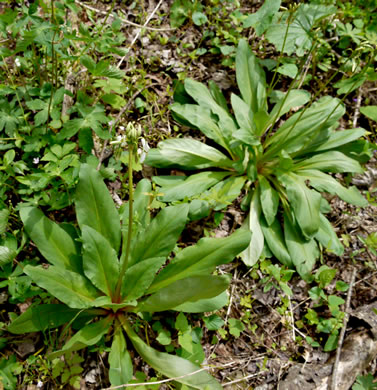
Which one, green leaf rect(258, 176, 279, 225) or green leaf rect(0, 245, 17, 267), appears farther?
green leaf rect(258, 176, 279, 225)

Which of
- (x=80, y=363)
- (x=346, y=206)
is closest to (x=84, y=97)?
(x=80, y=363)

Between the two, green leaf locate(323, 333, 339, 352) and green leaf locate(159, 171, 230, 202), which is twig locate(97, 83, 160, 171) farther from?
green leaf locate(323, 333, 339, 352)

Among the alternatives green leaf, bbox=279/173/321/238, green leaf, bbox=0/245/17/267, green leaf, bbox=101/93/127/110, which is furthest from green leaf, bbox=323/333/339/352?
green leaf, bbox=101/93/127/110

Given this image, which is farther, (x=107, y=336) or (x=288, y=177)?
(x=288, y=177)

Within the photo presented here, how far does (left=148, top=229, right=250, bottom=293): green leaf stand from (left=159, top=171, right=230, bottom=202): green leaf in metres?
0.47

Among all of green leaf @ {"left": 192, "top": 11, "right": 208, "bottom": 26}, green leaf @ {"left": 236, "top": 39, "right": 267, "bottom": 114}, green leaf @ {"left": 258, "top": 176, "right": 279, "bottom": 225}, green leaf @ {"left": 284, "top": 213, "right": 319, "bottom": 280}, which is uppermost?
green leaf @ {"left": 192, "top": 11, "right": 208, "bottom": 26}

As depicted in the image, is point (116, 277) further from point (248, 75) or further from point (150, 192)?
point (248, 75)

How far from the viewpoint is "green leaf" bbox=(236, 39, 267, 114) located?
3.18 m

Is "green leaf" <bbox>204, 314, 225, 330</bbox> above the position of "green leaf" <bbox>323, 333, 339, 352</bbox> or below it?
above

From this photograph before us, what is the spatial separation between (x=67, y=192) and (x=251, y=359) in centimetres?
166

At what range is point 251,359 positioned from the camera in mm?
2482

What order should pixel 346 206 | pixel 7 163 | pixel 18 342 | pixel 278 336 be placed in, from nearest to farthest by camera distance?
1. pixel 18 342
2. pixel 7 163
3. pixel 278 336
4. pixel 346 206

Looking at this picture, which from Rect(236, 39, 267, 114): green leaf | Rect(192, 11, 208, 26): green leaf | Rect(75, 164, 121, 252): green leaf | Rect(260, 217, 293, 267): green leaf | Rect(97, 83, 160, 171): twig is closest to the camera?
Rect(75, 164, 121, 252): green leaf

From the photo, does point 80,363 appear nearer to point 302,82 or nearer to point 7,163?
point 7,163
